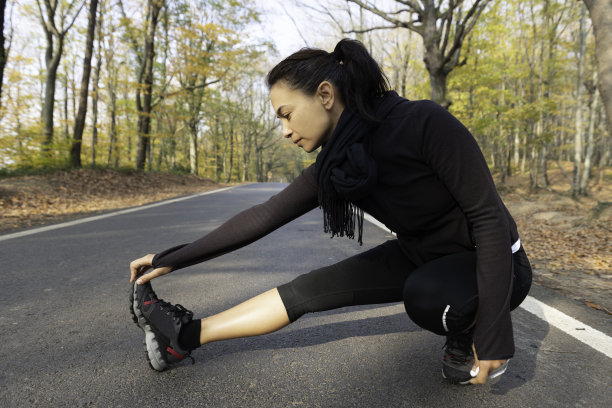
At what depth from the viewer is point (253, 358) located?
6.72ft

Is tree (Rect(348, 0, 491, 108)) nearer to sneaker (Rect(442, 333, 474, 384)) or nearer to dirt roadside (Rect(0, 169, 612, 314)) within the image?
dirt roadside (Rect(0, 169, 612, 314))

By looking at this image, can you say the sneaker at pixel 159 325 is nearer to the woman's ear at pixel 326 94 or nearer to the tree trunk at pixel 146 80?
the woman's ear at pixel 326 94

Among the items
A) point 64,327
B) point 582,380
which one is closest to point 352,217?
point 582,380

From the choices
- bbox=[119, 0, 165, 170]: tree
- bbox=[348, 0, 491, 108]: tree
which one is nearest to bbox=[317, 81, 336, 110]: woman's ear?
bbox=[348, 0, 491, 108]: tree

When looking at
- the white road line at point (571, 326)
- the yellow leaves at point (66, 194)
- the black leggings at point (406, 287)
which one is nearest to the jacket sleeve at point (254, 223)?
the black leggings at point (406, 287)

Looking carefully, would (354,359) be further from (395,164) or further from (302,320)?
(395,164)

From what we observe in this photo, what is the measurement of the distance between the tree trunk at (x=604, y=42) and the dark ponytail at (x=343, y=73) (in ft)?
17.4

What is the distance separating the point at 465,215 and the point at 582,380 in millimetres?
1031

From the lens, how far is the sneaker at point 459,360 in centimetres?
176

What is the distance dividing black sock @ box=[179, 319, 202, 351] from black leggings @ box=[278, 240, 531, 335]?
456mm

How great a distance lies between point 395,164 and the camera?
161cm

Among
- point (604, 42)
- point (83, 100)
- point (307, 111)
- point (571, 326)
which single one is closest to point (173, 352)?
point (307, 111)

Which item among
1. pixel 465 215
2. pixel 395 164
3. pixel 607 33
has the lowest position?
pixel 465 215

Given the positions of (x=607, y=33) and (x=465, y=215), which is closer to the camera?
(x=465, y=215)
